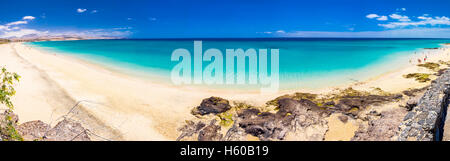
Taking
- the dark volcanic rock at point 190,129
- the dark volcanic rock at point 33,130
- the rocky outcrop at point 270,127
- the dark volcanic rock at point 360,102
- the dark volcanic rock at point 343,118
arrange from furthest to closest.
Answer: the dark volcanic rock at point 360,102 → the dark volcanic rock at point 343,118 → the dark volcanic rock at point 190,129 → the rocky outcrop at point 270,127 → the dark volcanic rock at point 33,130

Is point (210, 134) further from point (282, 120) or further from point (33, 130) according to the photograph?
point (33, 130)

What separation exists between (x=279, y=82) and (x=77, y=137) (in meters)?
15.4

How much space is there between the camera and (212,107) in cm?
1110

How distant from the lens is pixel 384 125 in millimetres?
7906

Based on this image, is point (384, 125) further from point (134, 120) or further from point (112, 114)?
point (112, 114)

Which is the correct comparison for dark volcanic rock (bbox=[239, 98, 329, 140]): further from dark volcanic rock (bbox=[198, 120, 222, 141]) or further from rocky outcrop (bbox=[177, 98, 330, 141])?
dark volcanic rock (bbox=[198, 120, 222, 141])

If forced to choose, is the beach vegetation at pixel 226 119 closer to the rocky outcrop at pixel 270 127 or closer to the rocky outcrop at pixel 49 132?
the rocky outcrop at pixel 270 127

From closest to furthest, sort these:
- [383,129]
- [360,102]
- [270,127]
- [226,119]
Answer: [383,129]
[270,127]
[226,119]
[360,102]

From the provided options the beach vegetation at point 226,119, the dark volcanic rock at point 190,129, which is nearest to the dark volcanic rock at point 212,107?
the beach vegetation at point 226,119

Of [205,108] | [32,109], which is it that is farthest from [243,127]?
[32,109]

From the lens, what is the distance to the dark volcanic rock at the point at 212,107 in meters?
10.9

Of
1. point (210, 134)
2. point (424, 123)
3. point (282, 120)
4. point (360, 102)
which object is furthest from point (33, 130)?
point (360, 102)

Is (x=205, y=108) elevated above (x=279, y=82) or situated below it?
below

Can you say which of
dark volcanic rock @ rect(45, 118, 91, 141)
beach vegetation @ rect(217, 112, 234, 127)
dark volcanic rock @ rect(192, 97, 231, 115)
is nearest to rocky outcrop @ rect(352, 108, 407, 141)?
beach vegetation @ rect(217, 112, 234, 127)
